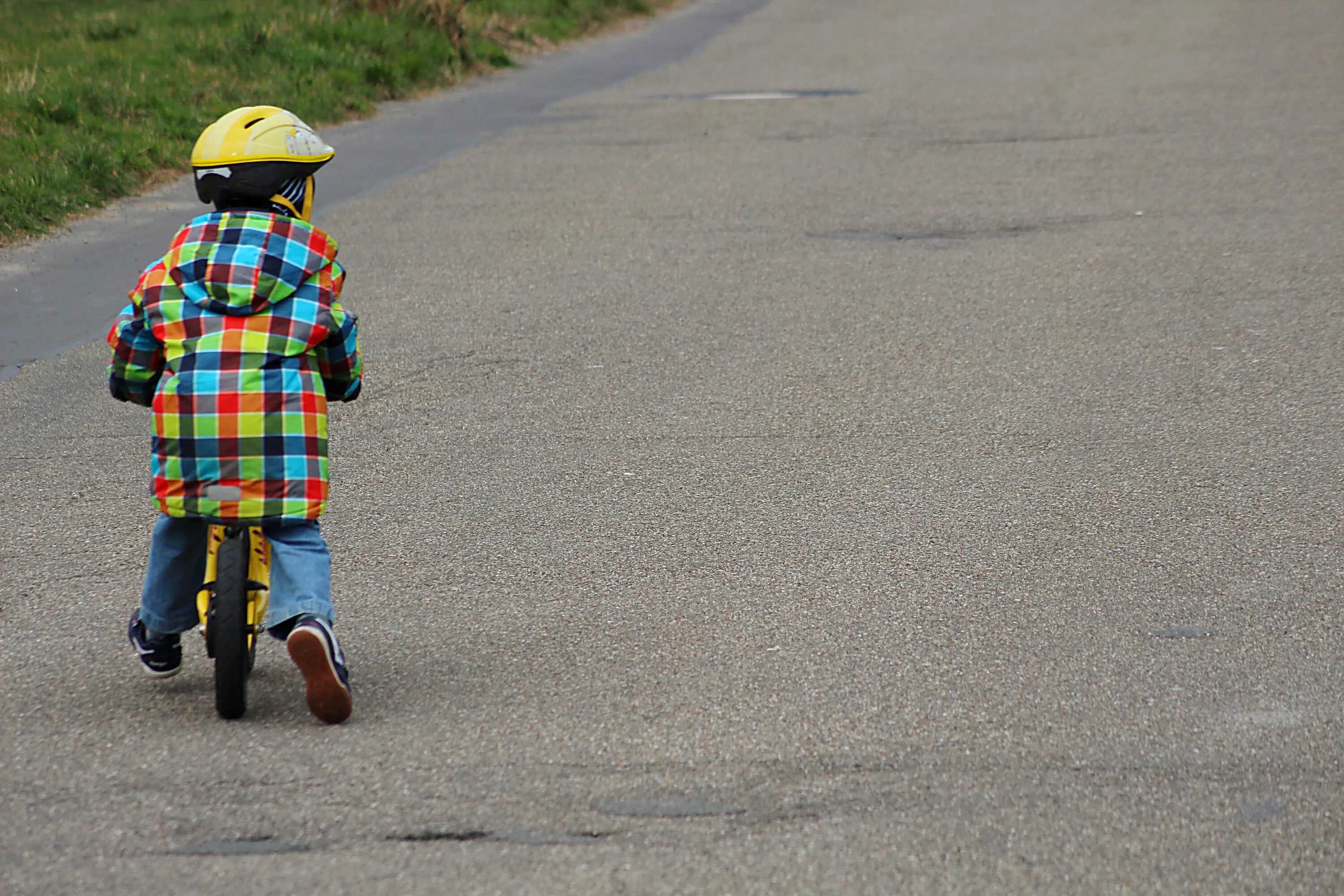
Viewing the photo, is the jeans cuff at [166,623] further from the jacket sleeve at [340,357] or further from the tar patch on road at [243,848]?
the tar patch on road at [243,848]

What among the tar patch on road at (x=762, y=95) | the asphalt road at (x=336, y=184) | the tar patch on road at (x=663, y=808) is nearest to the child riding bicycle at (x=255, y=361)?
the tar patch on road at (x=663, y=808)

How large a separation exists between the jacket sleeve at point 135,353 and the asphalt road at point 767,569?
82 centimetres

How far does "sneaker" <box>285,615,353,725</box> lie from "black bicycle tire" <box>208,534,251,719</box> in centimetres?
12

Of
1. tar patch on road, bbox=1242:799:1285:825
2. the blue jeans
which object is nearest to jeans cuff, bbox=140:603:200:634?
the blue jeans

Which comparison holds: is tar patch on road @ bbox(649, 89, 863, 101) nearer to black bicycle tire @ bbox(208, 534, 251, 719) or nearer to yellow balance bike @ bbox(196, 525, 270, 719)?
yellow balance bike @ bbox(196, 525, 270, 719)

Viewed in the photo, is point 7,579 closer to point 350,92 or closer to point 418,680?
point 418,680

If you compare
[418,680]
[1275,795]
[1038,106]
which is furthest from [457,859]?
[1038,106]

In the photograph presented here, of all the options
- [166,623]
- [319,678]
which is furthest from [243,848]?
[166,623]

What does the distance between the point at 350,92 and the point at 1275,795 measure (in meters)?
12.6

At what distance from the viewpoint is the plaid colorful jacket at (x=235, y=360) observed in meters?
3.68

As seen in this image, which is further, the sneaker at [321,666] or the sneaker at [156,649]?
the sneaker at [156,649]

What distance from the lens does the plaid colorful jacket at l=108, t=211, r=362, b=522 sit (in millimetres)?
3676

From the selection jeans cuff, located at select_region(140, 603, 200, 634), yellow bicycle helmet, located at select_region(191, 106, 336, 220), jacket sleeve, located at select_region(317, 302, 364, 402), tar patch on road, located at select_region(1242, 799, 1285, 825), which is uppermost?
yellow bicycle helmet, located at select_region(191, 106, 336, 220)

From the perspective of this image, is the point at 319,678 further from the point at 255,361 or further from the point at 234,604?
the point at 255,361
